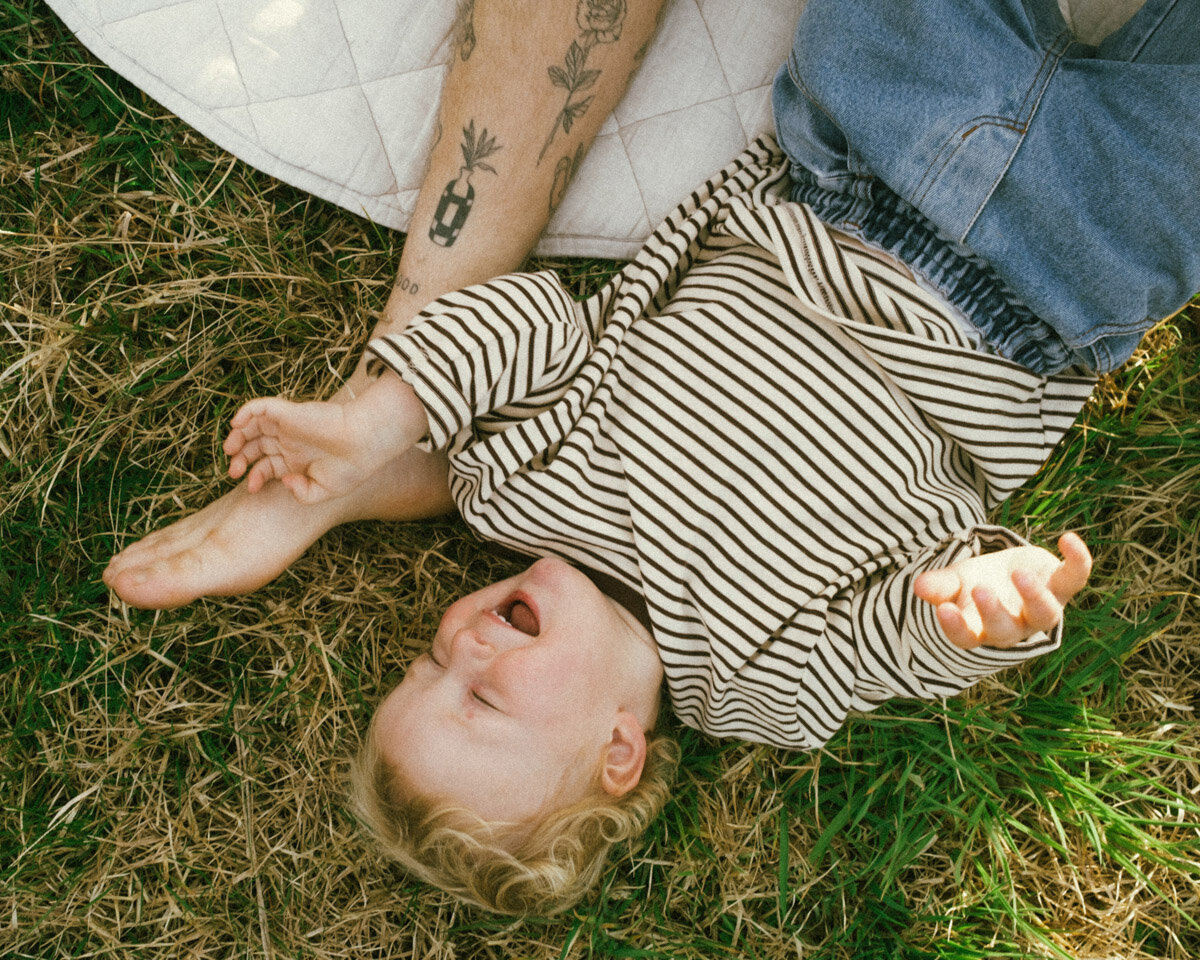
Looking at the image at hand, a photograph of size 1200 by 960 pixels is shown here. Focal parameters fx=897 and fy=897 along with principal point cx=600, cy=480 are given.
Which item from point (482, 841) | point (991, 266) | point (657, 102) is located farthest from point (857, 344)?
point (482, 841)

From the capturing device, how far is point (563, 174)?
1.65m

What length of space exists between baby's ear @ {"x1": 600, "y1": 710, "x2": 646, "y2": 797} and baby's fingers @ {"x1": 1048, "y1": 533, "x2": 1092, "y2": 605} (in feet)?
2.31

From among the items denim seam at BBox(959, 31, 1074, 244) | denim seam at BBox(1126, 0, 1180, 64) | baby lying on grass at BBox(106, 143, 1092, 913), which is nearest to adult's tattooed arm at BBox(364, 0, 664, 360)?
baby lying on grass at BBox(106, 143, 1092, 913)

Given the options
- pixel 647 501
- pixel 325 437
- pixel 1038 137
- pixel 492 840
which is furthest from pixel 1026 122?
pixel 492 840

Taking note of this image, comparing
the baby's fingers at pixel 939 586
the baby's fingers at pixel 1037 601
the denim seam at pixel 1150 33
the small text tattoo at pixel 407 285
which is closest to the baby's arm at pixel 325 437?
the small text tattoo at pixel 407 285

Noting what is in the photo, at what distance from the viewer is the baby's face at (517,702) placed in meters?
1.43

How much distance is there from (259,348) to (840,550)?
3.81 feet

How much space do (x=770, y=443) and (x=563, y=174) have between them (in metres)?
0.63

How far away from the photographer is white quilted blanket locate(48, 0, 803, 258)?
5.50ft

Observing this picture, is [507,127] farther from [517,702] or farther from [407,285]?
[517,702]

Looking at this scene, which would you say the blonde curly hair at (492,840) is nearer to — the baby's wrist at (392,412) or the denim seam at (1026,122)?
the baby's wrist at (392,412)

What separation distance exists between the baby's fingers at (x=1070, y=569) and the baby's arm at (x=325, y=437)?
0.96 metres

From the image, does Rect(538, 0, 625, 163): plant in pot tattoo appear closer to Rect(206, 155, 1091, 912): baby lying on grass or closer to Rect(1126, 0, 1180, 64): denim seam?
Rect(206, 155, 1091, 912): baby lying on grass

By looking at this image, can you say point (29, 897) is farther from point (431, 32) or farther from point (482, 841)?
point (431, 32)
